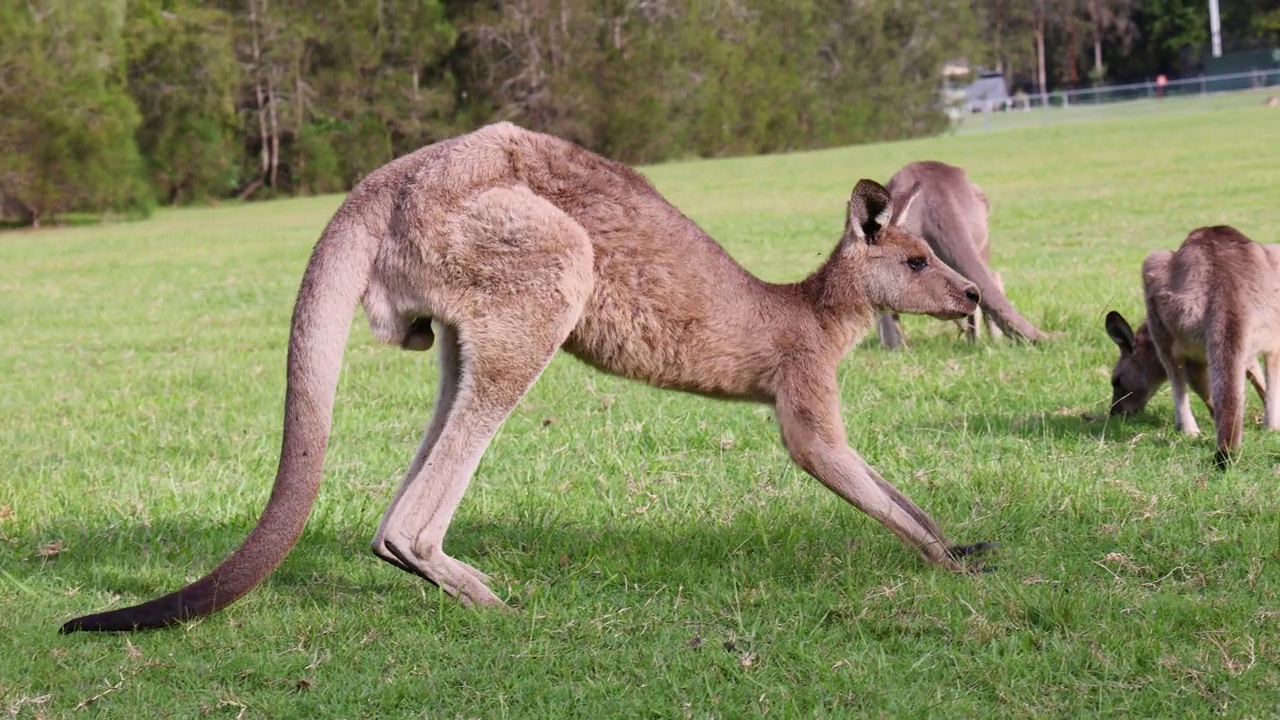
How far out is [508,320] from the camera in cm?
434

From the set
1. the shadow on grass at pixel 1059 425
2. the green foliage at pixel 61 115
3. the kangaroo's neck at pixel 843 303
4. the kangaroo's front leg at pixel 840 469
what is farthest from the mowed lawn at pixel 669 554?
Answer: the green foliage at pixel 61 115

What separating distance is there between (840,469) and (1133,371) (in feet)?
9.38

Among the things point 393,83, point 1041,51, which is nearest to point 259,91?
point 393,83

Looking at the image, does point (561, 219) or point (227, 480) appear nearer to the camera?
point (561, 219)

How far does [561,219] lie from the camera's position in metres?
4.46

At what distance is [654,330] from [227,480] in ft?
7.95

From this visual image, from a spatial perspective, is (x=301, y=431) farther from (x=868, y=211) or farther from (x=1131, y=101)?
(x=1131, y=101)

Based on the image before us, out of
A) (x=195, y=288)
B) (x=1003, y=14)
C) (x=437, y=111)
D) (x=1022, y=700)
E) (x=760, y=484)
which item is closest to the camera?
(x=1022, y=700)

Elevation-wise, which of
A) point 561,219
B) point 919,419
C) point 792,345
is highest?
point 561,219

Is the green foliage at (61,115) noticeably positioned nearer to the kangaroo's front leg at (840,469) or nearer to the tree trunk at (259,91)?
the tree trunk at (259,91)

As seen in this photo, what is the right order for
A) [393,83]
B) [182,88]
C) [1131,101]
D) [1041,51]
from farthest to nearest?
[1041,51] < [1131,101] < [393,83] < [182,88]

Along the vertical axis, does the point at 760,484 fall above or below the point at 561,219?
below

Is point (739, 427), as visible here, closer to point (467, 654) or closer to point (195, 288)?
point (467, 654)


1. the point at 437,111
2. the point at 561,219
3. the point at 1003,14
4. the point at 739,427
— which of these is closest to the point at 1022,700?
the point at 561,219
